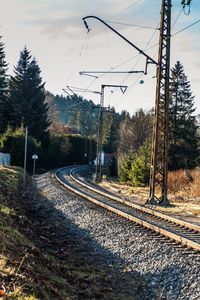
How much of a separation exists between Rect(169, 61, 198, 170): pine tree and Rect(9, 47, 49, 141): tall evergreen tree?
21936mm

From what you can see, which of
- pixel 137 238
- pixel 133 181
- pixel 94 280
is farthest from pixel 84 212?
pixel 133 181

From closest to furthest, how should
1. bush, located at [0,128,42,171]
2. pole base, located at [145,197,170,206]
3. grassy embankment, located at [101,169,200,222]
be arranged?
grassy embankment, located at [101,169,200,222]
pole base, located at [145,197,170,206]
bush, located at [0,128,42,171]

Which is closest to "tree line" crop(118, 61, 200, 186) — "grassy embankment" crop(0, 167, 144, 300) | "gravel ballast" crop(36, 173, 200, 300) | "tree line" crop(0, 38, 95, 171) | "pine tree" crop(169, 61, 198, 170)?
"pine tree" crop(169, 61, 198, 170)

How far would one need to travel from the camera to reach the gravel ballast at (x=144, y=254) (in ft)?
30.9

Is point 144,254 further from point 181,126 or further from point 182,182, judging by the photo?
point 181,126

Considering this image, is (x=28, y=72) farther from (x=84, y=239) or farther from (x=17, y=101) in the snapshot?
(x=84, y=239)

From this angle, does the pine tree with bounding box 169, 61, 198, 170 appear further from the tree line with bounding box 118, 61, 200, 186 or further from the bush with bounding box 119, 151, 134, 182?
the bush with bounding box 119, 151, 134, 182

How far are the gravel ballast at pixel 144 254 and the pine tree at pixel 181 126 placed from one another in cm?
3651

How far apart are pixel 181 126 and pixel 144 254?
46557 millimetres

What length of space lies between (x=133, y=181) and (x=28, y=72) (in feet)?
116

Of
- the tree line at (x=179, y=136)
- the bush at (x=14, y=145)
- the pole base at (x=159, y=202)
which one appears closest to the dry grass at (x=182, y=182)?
the pole base at (x=159, y=202)

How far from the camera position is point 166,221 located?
1706 cm

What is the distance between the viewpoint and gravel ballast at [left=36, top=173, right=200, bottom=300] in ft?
30.9

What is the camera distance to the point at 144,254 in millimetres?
12055
